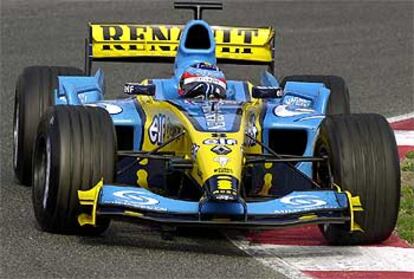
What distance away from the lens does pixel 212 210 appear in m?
8.13

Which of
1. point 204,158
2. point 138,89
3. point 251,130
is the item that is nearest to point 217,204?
point 204,158

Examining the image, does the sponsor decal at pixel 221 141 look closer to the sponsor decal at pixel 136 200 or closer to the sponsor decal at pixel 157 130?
the sponsor decal at pixel 136 200

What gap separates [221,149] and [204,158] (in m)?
0.12

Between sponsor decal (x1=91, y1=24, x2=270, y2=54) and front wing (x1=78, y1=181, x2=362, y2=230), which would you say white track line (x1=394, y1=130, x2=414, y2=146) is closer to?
sponsor decal (x1=91, y1=24, x2=270, y2=54)

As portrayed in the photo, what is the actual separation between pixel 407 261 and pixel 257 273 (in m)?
0.95

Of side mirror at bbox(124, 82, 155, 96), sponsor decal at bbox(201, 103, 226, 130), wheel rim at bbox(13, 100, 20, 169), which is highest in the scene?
side mirror at bbox(124, 82, 155, 96)

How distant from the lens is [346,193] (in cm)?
835

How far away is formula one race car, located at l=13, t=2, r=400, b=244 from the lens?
8.21 m

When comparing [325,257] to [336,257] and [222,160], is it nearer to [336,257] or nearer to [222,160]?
[336,257]

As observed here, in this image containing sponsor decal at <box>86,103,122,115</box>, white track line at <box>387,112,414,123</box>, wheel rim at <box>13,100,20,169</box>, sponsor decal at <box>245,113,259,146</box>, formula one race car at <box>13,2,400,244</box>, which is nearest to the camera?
formula one race car at <box>13,2,400,244</box>

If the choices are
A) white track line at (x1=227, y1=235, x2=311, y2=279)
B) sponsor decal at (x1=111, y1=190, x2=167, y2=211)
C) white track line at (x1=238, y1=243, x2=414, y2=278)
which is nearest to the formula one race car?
sponsor decal at (x1=111, y1=190, x2=167, y2=211)

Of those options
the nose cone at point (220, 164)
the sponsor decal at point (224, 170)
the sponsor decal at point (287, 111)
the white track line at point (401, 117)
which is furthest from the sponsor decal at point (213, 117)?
the white track line at point (401, 117)

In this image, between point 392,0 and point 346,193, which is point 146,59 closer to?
point 346,193

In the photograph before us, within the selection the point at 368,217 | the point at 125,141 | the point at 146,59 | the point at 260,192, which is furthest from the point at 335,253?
the point at 146,59
